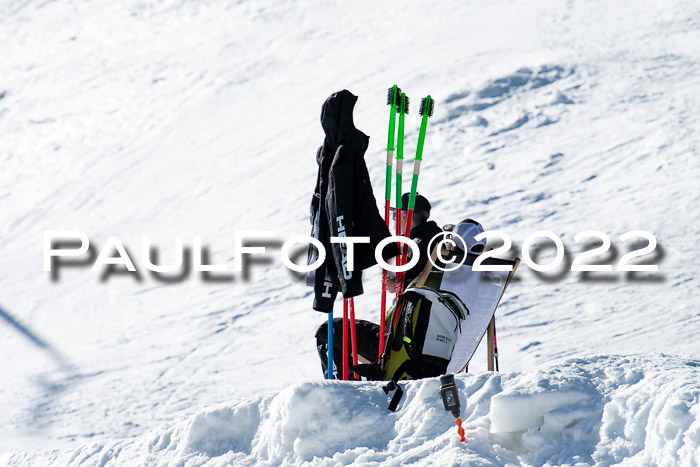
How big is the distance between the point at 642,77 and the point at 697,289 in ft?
25.5

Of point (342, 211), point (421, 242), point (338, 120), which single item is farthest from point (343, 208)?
point (421, 242)

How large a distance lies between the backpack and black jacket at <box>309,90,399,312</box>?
28cm

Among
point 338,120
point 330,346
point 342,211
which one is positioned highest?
Result: point 338,120

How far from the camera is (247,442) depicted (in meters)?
3.37

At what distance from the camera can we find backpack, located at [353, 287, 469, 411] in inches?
147

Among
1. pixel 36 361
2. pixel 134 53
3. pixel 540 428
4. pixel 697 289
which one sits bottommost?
pixel 36 361

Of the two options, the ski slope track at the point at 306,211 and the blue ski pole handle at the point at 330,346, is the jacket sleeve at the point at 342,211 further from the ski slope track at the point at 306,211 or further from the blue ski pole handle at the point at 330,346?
the ski slope track at the point at 306,211

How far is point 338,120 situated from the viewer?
13.5ft

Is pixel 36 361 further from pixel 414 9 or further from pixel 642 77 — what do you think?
pixel 414 9

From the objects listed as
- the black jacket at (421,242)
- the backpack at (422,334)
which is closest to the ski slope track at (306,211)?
the backpack at (422,334)

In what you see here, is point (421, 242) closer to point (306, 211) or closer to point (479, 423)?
point (479, 423)

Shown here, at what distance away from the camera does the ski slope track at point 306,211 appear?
3.16 meters

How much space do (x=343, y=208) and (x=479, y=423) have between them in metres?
1.31

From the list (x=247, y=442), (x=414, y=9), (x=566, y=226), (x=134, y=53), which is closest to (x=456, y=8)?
(x=414, y=9)
